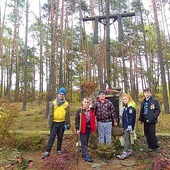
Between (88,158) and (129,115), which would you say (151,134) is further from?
(88,158)

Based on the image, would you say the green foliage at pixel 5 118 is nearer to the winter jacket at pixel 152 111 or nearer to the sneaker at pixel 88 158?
the sneaker at pixel 88 158

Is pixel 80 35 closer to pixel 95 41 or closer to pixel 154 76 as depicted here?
pixel 154 76

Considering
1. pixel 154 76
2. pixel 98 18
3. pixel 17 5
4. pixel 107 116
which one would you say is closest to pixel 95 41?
pixel 98 18

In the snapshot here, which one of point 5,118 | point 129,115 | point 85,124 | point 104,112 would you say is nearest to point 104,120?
point 104,112

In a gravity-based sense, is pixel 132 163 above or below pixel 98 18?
below

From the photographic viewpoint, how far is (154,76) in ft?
78.6

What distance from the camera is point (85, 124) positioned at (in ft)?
16.0

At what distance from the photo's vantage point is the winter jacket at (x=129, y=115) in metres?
5.03

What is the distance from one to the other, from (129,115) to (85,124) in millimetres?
1068

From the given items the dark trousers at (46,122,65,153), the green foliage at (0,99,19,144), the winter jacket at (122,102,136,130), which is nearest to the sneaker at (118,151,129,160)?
the winter jacket at (122,102,136,130)

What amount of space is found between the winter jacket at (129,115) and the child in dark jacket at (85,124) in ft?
2.54

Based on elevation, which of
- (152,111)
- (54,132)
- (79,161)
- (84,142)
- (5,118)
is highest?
(152,111)

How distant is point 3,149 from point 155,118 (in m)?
3.97

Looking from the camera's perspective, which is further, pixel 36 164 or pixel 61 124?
pixel 61 124
